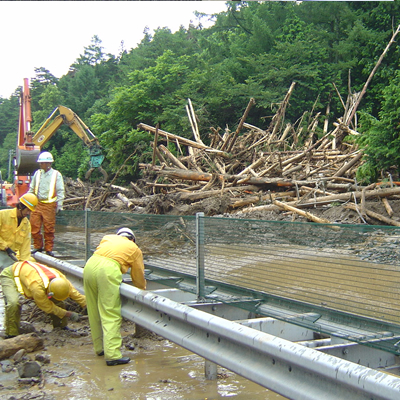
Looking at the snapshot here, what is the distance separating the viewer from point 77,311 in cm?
780

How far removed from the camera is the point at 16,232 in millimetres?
7301

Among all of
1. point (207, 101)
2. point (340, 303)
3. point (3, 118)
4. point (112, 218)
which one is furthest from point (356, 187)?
point (3, 118)

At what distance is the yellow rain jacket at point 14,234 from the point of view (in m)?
7.23

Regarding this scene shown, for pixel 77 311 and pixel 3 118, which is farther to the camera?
pixel 3 118

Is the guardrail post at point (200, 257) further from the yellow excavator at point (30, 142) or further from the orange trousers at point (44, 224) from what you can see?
the yellow excavator at point (30, 142)

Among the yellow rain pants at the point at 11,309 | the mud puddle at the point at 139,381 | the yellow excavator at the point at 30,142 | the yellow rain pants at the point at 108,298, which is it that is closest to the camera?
the mud puddle at the point at 139,381

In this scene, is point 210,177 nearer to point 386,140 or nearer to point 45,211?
point 386,140

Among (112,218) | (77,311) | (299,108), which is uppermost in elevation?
(299,108)

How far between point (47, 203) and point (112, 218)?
7.64 feet

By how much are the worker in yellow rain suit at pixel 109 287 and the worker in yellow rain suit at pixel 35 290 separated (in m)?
1.04

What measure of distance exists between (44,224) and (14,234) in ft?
6.75

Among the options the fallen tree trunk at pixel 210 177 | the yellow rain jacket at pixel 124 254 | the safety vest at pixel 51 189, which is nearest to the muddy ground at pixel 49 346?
the yellow rain jacket at pixel 124 254

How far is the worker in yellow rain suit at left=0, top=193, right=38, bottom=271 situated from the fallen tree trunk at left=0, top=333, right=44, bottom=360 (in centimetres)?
176

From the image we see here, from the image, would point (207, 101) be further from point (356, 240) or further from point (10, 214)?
point (356, 240)
